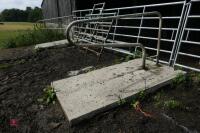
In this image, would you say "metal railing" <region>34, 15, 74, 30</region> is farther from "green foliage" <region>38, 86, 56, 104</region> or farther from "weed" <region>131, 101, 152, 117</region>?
"weed" <region>131, 101, 152, 117</region>

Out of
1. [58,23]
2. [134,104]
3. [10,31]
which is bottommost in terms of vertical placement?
[10,31]

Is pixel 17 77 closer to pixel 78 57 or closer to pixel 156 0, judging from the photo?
pixel 78 57

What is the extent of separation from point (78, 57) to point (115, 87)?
3.42m

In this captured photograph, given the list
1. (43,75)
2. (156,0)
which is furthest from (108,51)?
(156,0)

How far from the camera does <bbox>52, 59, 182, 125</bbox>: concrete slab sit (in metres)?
3.40

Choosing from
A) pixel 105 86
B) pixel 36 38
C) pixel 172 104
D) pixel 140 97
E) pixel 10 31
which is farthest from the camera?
pixel 10 31

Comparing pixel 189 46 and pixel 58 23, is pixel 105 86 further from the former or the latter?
pixel 58 23

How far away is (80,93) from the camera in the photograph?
392cm

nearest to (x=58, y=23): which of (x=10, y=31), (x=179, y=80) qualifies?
(x=179, y=80)

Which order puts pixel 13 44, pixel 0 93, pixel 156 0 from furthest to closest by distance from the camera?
1. pixel 13 44
2. pixel 156 0
3. pixel 0 93

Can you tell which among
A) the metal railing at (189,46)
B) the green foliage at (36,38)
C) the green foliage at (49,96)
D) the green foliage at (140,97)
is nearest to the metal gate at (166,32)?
the metal railing at (189,46)

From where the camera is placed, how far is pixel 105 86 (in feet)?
13.1

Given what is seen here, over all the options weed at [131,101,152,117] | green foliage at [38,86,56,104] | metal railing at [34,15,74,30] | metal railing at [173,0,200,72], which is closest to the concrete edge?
weed at [131,101,152,117]

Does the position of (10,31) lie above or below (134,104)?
below
